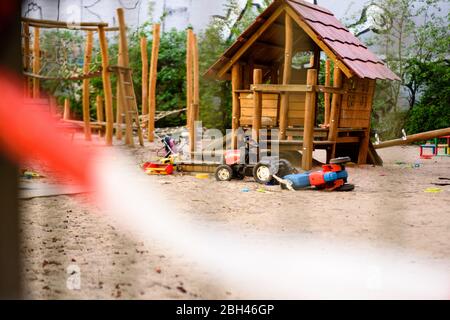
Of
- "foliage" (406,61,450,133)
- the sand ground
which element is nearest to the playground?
the sand ground

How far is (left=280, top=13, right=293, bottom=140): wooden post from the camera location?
2.94 metres

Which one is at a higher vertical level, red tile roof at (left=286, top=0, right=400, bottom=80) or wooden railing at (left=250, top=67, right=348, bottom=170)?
red tile roof at (left=286, top=0, right=400, bottom=80)

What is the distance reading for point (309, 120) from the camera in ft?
9.27

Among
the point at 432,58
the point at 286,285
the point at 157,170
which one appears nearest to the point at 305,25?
the point at 157,170

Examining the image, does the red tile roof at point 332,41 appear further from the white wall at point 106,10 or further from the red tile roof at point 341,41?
the white wall at point 106,10

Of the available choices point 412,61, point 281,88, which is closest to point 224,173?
point 281,88

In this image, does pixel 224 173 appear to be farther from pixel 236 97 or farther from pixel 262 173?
pixel 236 97

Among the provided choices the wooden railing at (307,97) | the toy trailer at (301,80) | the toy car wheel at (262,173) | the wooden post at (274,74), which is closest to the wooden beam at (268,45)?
the toy trailer at (301,80)

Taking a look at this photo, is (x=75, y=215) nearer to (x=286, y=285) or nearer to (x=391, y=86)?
(x=286, y=285)

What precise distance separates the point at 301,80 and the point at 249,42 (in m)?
0.54

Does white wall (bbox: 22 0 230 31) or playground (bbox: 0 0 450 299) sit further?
playground (bbox: 0 0 450 299)

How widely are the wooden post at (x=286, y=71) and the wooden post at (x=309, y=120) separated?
17 cm

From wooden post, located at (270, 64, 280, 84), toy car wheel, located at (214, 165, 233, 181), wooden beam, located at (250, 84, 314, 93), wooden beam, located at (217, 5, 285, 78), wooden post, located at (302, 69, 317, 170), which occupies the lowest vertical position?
toy car wheel, located at (214, 165, 233, 181)

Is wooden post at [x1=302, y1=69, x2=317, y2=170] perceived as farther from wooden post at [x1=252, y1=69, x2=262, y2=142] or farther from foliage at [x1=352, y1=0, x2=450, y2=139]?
foliage at [x1=352, y1=0, x2=450, y2=139]
